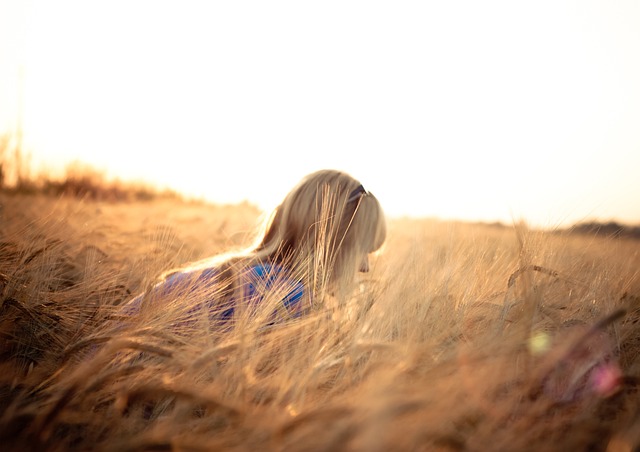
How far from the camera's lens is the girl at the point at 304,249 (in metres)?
1.37

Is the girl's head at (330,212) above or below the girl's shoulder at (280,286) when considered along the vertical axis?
above

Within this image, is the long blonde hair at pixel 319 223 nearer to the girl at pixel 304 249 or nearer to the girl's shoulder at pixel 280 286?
the girl at pixel 304 249

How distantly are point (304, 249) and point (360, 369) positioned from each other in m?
0.75

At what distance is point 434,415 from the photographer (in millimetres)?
621

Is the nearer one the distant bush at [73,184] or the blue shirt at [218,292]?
the blue shirt at [218,292]

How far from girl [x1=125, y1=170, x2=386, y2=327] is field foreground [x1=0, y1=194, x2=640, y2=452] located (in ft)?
0.40

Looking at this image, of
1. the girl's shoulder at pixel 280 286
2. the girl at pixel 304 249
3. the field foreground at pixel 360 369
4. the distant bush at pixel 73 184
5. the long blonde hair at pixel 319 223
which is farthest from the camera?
the distant bush at pixel 73 184

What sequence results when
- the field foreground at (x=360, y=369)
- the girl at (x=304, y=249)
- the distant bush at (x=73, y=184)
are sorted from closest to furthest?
1. the field foreground at (x=360, y=369)
2. the girl at (x=304, y=249)
3. the distant bush at (x=73, y=184)

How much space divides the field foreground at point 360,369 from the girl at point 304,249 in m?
0.12

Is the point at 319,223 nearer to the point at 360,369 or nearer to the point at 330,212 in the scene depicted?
the point at 330,212

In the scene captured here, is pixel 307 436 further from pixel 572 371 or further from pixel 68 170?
pixel 68 170

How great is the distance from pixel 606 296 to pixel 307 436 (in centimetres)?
110

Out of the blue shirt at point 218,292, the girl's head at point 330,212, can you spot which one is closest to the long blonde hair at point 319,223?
the girl's head at point 330,212

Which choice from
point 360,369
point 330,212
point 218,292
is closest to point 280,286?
point 218,292
